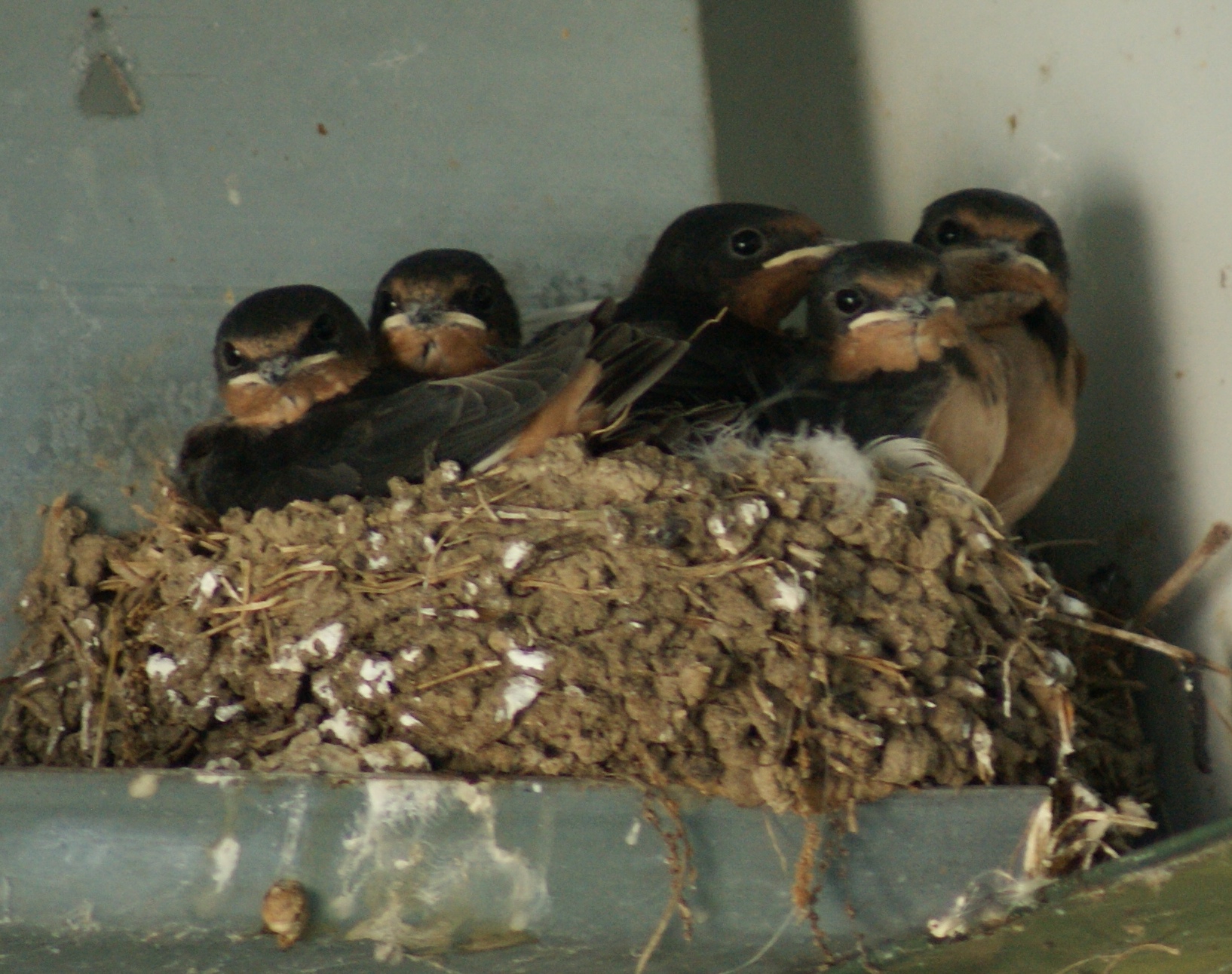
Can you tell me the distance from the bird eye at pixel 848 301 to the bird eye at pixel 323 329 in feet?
3.79

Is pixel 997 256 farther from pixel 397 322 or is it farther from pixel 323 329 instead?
pixel 323 329


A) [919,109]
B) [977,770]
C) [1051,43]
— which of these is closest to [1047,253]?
[1051,43]

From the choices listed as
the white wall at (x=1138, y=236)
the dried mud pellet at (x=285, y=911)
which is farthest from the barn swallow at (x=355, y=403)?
the white wall at (x=1138, y=236)

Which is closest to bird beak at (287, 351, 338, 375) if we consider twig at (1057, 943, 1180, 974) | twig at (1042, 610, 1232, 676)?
twig at (1042, 610, 1232, 676)

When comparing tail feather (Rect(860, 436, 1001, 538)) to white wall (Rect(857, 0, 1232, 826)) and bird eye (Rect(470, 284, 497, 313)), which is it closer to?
white wall (Rect(857, 0, 1232, 826))

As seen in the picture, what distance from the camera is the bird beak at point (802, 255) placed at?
14.6 feet

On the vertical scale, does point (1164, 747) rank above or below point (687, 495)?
below

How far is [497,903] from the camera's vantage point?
2.92 metres

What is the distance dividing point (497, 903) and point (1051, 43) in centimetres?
278

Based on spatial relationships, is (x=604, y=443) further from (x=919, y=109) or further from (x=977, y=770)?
(x=919, y=109)

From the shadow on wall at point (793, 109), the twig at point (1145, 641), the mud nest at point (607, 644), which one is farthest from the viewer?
the shadow on wall at point (793, 109)

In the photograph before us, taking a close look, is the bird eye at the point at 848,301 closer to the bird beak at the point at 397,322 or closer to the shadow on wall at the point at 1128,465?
the shadow on wall at the point at 1128,465

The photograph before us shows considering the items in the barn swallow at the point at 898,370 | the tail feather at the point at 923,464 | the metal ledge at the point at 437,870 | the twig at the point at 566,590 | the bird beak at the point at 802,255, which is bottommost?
the metal ledge at the point at 437,870

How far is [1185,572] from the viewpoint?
144 inches
